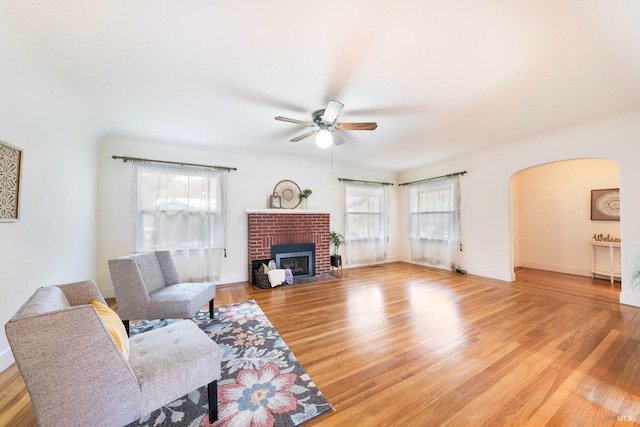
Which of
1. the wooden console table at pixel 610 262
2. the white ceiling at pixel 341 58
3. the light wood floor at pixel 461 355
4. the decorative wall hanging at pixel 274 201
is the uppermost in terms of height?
the white ceiling at pixel 341 58

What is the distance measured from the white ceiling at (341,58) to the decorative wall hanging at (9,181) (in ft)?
2.51

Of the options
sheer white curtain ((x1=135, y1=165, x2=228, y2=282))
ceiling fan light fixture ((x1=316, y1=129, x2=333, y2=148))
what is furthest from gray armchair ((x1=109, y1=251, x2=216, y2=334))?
ceiling fan light fixture ((x1=316, y1=129, x2=333, y2=148))

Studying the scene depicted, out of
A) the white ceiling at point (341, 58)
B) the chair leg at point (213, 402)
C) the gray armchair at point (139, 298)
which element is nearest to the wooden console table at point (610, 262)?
the white ceiling at point (341, 58)

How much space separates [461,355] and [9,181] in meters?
3.94

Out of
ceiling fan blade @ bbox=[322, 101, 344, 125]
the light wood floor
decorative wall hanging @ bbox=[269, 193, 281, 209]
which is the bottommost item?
the light wood floor

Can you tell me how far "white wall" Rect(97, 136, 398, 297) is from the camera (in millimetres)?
3648

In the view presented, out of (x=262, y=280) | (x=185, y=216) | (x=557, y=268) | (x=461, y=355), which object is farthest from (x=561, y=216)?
(x=185, y=216)

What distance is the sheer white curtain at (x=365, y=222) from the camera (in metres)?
5.69

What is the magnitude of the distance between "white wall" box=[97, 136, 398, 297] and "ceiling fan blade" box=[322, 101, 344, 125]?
1822 millimetres

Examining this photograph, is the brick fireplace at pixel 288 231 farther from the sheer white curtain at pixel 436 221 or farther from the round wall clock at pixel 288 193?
the sheer white curtain at pixel 436 221

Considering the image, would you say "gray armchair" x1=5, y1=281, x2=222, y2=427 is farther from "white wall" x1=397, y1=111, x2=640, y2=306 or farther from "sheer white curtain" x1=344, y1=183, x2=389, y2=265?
"white wall" x1=397, y1=111, x2=640, y2=306

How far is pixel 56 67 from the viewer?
1973 millimetres

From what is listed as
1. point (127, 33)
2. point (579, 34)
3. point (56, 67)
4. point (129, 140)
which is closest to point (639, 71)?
point (579, 34)

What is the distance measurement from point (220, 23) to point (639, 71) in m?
3.54
